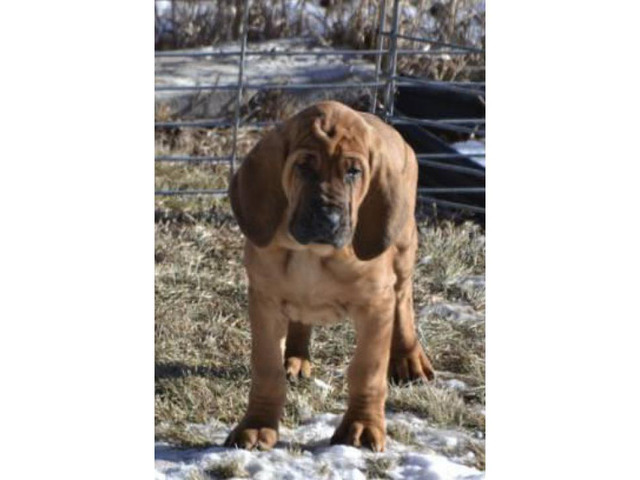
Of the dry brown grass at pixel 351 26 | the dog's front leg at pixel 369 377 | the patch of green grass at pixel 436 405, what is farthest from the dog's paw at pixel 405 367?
the dry brown grass at pixel 351 26

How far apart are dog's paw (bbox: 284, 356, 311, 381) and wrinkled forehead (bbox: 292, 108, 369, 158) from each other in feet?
2.84

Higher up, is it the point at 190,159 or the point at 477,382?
the point at 190,159

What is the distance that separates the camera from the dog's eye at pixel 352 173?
2816 mm

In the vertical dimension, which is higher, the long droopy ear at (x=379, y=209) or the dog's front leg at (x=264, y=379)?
the long droopy ear at (x=379, y=209)

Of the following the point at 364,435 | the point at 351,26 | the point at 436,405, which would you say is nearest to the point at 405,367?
the point at 436,405

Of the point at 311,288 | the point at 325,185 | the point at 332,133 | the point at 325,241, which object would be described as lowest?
the point at 311,288

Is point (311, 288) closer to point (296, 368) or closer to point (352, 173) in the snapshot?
point (352, 173)

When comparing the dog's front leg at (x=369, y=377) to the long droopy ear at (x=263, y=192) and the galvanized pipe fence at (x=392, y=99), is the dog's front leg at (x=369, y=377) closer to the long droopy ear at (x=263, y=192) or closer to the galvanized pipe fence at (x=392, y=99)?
the long droopy ear at (x=263, y=192)

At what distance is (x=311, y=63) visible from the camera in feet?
20.2

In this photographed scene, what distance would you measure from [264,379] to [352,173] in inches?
23.4

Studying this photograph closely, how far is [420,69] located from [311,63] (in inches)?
27.8

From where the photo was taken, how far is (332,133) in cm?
284
